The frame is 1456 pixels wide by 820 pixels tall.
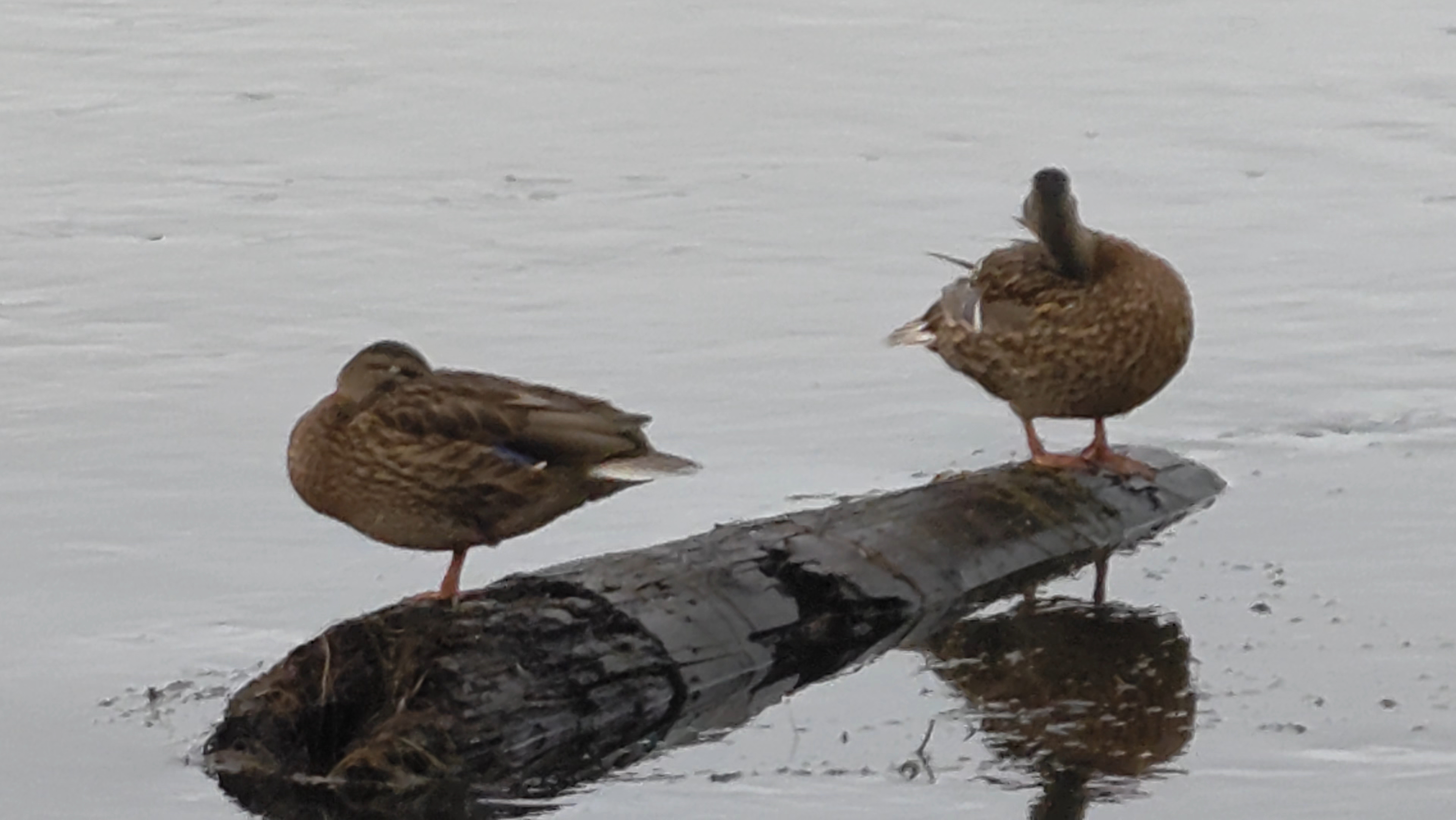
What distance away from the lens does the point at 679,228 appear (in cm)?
1035

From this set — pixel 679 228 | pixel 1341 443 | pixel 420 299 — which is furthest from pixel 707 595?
pixel 679 228

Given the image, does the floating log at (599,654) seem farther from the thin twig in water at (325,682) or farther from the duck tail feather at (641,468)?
the duck tail feather at (641,468)

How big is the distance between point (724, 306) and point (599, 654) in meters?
3.84

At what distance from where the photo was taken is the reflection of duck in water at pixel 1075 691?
5.33 metres

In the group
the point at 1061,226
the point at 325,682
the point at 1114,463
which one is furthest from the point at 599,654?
the point at 1061,226

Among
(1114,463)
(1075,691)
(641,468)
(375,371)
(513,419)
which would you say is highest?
(375,371)

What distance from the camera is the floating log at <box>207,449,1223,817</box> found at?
526 centimetres

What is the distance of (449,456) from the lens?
229 inches

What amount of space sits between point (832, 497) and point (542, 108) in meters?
5.37

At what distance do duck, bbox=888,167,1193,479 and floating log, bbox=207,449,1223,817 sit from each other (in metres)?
0.63

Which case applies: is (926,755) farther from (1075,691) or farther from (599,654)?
(599,654)

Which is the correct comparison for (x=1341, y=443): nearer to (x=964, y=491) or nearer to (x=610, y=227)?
(x=964, y=491)

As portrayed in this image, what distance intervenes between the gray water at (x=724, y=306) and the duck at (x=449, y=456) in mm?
464

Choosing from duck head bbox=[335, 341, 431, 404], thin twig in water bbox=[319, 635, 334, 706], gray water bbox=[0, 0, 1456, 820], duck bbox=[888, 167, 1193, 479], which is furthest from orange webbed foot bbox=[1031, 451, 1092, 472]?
thin twig in water bbox=[319, 635, 334, 706]
